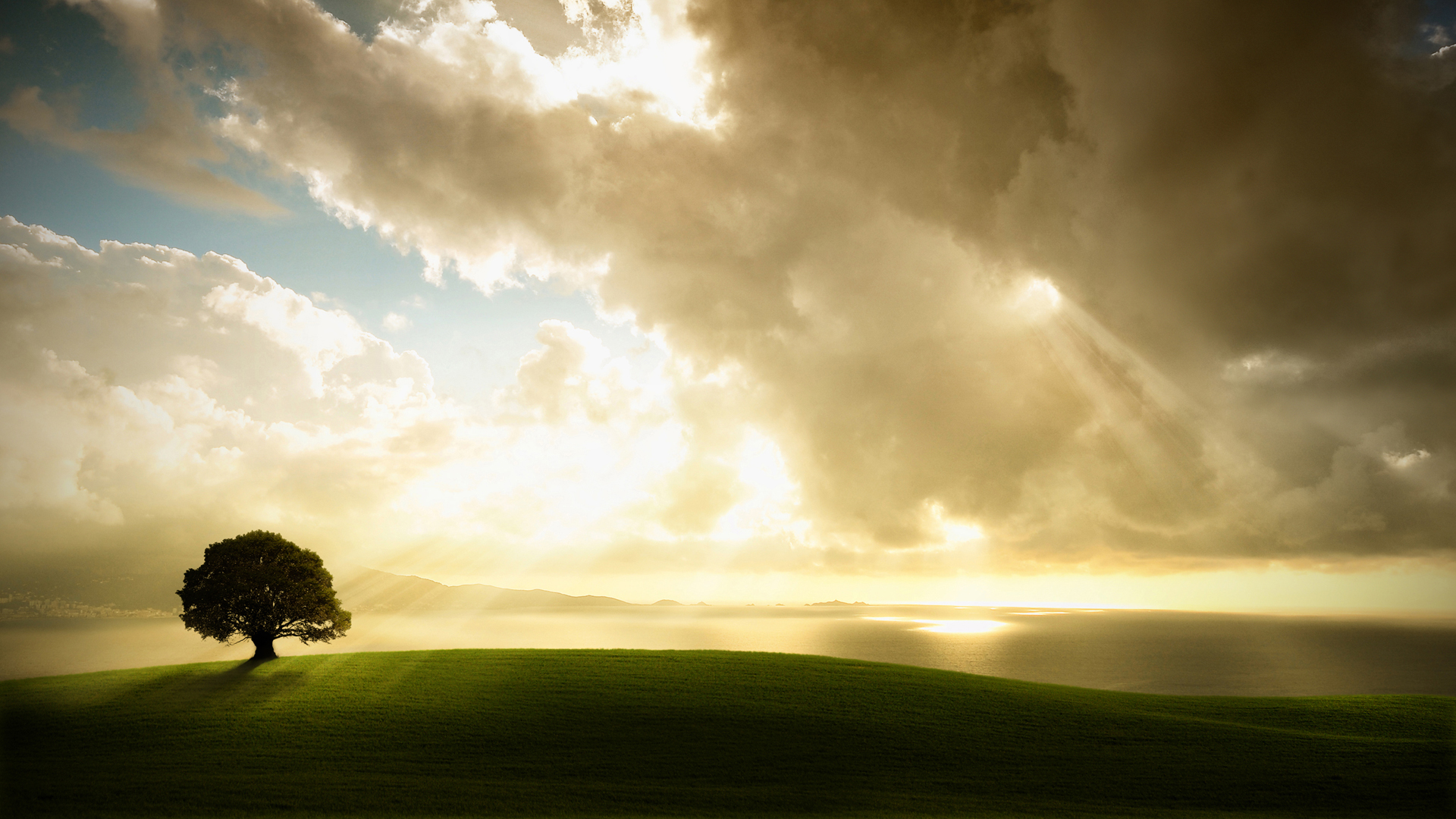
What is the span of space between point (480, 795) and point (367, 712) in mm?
12109

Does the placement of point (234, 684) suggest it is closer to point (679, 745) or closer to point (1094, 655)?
point (679, 745)

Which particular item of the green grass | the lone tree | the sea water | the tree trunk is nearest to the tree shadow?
the green grass

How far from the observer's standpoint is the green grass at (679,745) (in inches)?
981

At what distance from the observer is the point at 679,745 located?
30.2m

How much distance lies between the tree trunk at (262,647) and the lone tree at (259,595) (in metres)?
0.04

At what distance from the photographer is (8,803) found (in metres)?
23.6

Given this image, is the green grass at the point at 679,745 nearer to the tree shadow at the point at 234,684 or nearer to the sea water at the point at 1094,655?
the tree shadow at the point at 234,684

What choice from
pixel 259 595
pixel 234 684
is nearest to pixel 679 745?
pixel 234 684

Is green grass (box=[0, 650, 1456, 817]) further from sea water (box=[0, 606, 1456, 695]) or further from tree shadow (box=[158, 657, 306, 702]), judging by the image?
sea water (box=[0, 606, 1456, 695])

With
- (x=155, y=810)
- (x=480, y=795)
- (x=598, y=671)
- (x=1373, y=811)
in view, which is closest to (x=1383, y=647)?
(x=1373, y=811)

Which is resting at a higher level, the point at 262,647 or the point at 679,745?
the point at 262,647

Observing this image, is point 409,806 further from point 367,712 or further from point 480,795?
point 367,712

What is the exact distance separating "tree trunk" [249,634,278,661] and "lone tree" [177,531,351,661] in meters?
0.04

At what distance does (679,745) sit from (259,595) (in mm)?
29908
